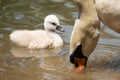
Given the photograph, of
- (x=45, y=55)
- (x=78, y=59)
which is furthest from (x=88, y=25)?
(x=45, y=55)

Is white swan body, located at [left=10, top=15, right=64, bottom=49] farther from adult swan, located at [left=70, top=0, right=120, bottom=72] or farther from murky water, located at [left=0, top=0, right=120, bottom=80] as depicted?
adult swan, located at [left=70, top=0, right=120, bottom=72]

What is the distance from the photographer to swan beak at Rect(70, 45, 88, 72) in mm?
4797

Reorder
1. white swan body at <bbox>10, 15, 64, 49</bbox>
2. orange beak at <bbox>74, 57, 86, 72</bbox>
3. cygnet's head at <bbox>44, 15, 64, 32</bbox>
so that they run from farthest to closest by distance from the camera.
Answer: cygnet's head at <bbox>44, 15, 64, 32</bbox> < white swan body at <bbox>10, 15, 64, 49</bbox> < orange beak at <bbox>74, 57, 86, 72</bbox>

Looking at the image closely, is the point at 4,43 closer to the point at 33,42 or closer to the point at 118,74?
the point at 33,42

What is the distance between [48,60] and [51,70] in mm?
429

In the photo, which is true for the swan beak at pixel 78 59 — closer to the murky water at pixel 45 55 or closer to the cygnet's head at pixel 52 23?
the murky water at pixel 45 55

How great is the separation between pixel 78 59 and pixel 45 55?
38.9 inches

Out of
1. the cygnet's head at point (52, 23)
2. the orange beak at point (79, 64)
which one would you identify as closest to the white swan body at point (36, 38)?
the cygnet's head at point (52, 23)

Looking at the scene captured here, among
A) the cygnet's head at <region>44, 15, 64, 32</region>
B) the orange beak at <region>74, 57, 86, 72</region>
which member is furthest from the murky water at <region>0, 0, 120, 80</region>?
the cygnet's head at <region>44, 15, 64, 32</region>

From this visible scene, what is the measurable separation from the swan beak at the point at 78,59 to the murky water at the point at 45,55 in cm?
8

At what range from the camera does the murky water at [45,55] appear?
16.1 ft

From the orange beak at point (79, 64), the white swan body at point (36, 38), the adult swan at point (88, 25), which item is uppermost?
the adult swan at point (88, 25)

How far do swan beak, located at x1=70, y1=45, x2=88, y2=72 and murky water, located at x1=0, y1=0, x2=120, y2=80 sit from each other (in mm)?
84

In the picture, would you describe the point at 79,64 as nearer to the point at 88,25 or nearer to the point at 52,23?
the point at 88,25
